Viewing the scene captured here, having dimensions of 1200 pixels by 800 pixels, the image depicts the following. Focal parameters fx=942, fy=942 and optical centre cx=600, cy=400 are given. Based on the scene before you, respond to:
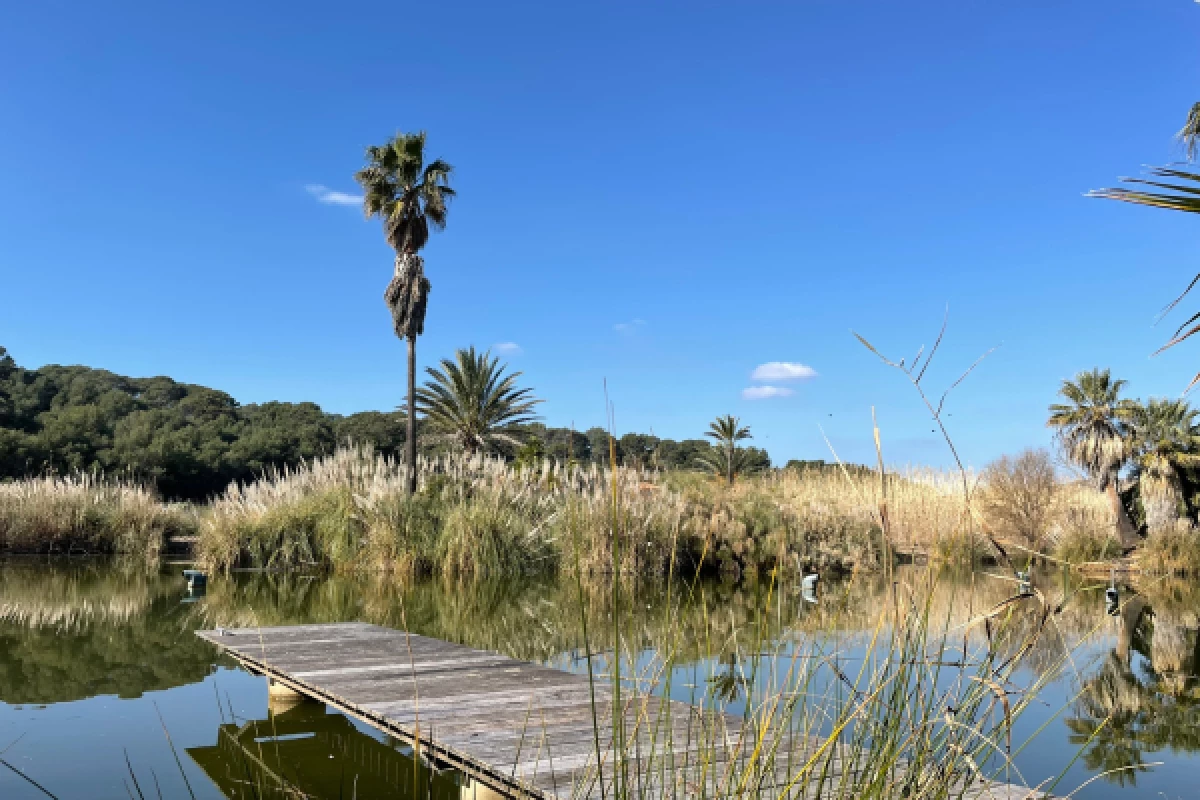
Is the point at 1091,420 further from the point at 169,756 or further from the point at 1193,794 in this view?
the point at 169,756

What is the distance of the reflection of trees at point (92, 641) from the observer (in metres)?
5.11

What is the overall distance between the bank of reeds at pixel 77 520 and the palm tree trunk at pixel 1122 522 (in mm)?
14856

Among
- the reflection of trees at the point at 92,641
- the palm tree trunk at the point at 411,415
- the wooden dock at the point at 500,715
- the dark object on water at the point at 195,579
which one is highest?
the palm tree trunk at the point at 411,415

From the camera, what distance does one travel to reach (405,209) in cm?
1734

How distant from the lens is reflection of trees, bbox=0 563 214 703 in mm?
5105

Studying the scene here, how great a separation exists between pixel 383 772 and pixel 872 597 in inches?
260

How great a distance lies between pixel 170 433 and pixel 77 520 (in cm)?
1400

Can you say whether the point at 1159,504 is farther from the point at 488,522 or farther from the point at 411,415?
the point at 411,415

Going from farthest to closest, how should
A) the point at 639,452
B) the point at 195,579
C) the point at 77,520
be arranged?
the point at 77,520 → the point at 195,579 → the point at 639,452

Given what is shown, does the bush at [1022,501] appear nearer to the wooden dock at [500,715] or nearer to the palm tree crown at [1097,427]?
the palm tree crown at [1097,427]

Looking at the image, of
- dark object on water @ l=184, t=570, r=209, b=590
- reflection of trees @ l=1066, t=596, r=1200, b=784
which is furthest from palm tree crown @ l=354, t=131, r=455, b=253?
reflection of trees @ l=1066, t=596, r=1200, b=784

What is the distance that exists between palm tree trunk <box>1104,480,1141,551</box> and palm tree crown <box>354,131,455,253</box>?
12.5m

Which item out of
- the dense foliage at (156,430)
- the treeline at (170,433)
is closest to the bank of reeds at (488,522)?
the treeline at (170,433)

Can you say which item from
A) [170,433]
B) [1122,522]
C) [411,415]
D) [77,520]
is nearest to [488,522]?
[411,415]
